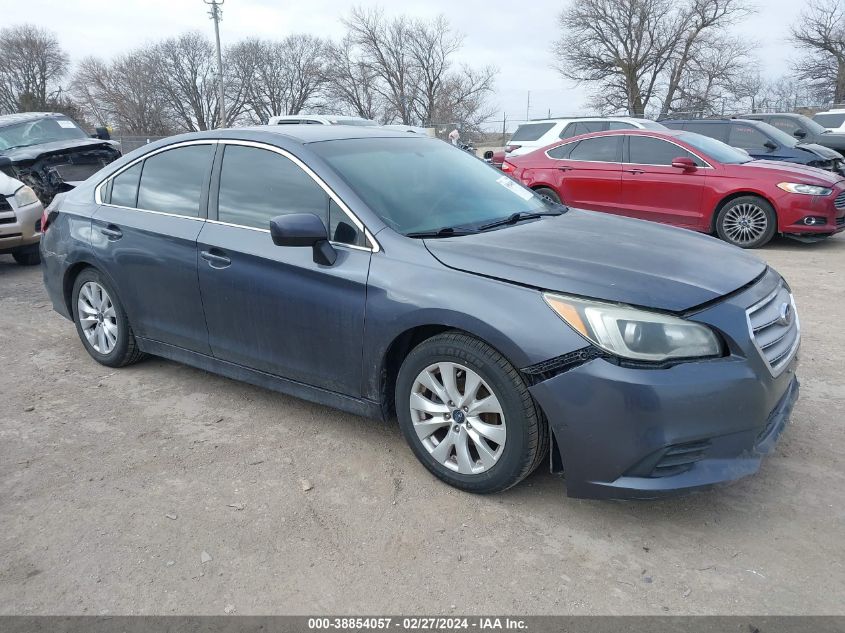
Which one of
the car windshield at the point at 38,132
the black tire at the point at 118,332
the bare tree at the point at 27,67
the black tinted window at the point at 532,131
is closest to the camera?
the black tire at the point at 118,332

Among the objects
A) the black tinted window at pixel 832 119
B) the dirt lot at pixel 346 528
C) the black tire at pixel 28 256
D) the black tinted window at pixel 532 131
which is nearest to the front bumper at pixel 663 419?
the dirt lot at pixel 346 528

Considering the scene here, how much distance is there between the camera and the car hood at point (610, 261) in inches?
104

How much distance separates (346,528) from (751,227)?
295 inches

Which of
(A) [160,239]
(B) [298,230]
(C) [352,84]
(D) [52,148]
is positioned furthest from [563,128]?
(C) [352,84]

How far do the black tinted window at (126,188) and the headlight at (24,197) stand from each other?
4.29m

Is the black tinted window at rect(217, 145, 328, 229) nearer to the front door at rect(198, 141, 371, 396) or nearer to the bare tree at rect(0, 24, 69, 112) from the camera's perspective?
the front door at rect(198, 141, 371, 396)

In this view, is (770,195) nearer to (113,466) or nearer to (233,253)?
(233,253)

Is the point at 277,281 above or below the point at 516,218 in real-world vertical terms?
below

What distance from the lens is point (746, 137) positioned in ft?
38.4

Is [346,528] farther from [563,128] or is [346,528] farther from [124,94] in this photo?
[124,94]

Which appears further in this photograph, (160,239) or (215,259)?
(160,239)

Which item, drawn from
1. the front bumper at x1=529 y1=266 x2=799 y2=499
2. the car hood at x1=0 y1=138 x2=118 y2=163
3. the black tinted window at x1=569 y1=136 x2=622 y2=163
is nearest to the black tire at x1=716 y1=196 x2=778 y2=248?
the black tinted window at x1=569 y1=136 x2=622 y2=163

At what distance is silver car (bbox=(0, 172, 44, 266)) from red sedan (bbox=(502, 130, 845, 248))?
676 cm

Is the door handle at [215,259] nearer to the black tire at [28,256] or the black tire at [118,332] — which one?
the black tire at [118,332]
